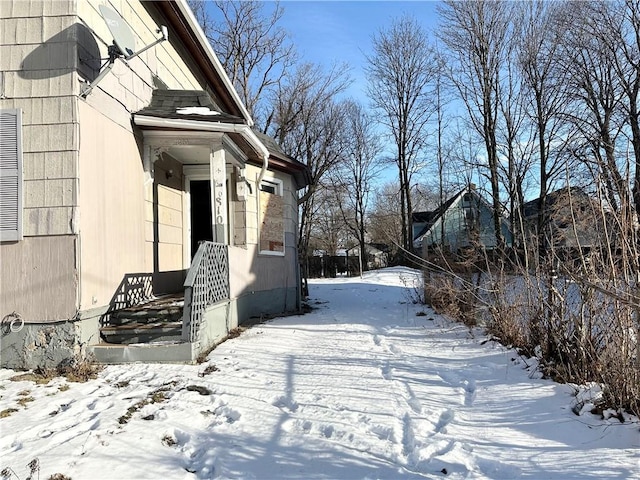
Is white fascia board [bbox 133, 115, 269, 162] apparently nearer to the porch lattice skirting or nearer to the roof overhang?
the roof overhang

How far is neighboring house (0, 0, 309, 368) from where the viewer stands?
196 inches

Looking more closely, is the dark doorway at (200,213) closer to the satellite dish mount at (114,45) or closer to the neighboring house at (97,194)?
the neighboring house at (97,194)

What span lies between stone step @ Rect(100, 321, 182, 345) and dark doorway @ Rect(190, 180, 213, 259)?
13.8 feet

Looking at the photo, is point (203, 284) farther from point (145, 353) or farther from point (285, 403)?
point (285, 403)

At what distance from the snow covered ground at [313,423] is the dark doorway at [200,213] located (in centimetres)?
438

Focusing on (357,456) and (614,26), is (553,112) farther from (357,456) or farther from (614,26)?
(357,456)

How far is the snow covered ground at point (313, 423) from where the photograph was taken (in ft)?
9.84

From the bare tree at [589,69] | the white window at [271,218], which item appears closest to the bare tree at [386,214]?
the bare tree at [589,69]

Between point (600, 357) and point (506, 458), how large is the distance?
1.62 metres

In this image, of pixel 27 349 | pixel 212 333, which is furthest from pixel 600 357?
pixel 27 349

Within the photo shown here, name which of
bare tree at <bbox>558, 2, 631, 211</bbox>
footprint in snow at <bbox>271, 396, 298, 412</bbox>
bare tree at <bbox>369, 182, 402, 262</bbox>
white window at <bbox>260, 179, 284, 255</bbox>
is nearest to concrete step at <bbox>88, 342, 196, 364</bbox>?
footprint in snow at <bbox>271, 396, 298, 412</bbox>

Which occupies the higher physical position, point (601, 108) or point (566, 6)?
point (566, 6)

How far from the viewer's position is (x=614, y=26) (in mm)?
16688

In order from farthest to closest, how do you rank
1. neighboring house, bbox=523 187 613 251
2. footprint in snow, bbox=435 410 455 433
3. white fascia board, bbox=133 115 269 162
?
white fascia board, bbox=133 115 269 162, neighboring house, bbox=523 187 613 251, footprint in snow, bbox=435 410 455 433
